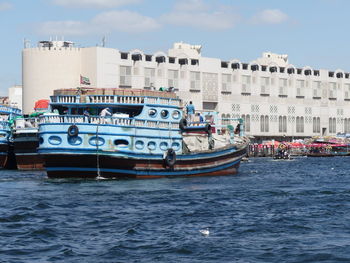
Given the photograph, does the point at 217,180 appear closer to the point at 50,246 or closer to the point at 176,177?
the point at 176,177

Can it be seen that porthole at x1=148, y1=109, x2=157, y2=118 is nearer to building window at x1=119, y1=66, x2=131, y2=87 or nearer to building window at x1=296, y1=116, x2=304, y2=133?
building window at x1=119, y1=66, x2=131, y2=87

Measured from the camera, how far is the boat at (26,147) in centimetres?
6769

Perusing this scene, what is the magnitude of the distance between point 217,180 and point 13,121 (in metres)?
31.5

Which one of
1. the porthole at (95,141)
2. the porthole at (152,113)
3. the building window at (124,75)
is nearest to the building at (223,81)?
the building window at (124,75)

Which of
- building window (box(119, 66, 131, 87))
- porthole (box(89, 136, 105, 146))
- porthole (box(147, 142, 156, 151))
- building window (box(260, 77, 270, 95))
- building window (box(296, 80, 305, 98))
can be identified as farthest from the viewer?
building window (box(296, 80, 305, 98))

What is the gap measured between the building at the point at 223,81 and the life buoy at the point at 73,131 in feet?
288

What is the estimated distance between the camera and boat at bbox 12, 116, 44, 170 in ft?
222

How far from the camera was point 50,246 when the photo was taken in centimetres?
2242

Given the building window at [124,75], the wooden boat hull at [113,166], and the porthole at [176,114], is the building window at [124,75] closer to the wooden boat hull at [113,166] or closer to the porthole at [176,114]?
the wooden boat hull at [113,166]

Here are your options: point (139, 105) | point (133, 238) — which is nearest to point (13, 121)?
point (139, 105)

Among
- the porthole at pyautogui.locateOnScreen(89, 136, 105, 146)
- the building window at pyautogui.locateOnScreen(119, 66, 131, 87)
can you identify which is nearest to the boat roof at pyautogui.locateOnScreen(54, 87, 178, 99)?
the porthole at pyautogui.locateOnScreen(89, 136, 105, 146)

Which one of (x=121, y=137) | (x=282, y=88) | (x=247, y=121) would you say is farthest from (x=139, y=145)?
(x=282, y=88)

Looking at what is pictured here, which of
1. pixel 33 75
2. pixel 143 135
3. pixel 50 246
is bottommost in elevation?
pixel 50 246

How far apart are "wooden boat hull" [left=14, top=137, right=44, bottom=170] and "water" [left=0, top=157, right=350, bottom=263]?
89.4ft
